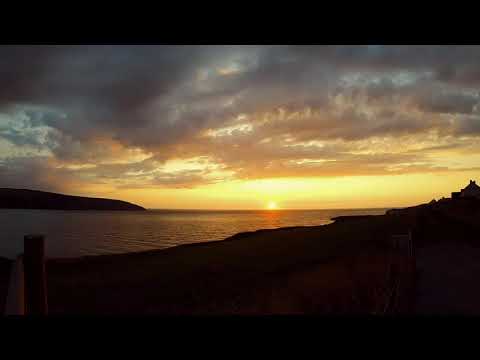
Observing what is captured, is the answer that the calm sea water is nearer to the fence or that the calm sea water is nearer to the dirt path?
the dirt path

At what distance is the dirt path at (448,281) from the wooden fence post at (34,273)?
4.91 m

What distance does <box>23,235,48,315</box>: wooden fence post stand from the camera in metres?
3.14

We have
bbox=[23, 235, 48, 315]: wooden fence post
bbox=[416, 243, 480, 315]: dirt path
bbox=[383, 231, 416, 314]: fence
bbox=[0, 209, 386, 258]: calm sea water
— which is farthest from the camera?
bbox=[0, 209, 386, 258]: calm sea water

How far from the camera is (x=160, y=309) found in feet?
24.7

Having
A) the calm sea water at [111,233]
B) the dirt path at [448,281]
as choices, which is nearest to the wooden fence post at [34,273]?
the dirt path at [448,281]

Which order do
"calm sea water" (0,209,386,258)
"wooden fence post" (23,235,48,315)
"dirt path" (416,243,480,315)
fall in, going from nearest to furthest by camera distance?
1. "wooden fence post" (23,235,48,315)
2. "dirt path" (416,243,480,315)
3. "calm sea water" (0,209,386,258)

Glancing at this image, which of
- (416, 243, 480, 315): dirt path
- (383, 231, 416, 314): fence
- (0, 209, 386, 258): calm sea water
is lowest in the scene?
(0, 209, 386, 258): calm sea water

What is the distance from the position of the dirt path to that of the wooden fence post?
491 cm

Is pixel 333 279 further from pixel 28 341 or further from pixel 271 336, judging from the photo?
pixel 28 341

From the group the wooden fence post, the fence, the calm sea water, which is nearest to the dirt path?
the fence

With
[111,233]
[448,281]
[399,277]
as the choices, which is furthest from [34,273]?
[111,233]
